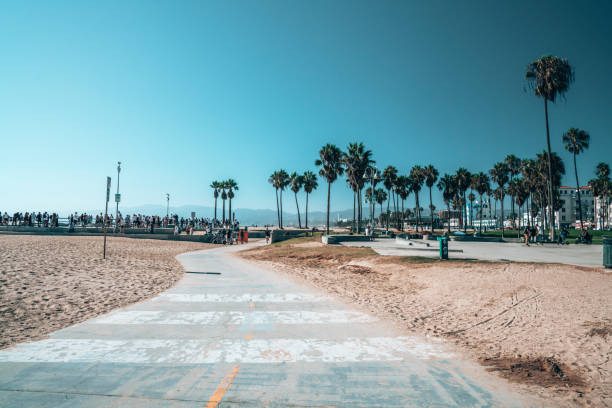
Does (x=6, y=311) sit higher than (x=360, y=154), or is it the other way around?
(x=360, y=154)

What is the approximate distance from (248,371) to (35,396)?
8.43ft

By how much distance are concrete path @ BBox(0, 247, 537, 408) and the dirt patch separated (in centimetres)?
38

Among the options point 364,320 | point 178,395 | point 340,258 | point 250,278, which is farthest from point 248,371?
point 340,258

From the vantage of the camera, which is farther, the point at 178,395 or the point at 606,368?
the point at 606,368

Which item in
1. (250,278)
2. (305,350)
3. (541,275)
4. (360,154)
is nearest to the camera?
(305,350)

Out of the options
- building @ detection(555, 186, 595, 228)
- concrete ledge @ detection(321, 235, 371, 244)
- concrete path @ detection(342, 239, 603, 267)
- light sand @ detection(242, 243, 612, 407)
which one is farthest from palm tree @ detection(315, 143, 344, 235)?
building @ detection(555, 186, 595, 228)

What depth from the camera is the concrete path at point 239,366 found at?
3.79m

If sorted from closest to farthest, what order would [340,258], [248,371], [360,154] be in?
[248,371] → [340,258] → [360,154]

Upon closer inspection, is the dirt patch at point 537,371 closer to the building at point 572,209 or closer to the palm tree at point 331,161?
the palm tree at point 331,161

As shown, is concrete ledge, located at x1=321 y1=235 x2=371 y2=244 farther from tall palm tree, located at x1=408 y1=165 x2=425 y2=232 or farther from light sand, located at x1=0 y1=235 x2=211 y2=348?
tall palm tree, located at x1=408 y1=165 x2=425 y2=232

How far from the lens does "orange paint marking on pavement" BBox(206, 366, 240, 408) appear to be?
3668mm

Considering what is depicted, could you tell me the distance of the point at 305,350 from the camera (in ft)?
17.5

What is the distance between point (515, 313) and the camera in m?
7.46

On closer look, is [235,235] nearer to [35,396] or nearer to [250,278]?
[250,278]
